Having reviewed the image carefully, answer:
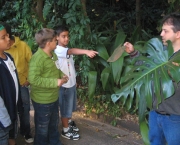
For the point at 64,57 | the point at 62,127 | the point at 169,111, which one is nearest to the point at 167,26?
the point at 169,111

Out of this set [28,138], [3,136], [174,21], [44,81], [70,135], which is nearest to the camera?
[174,21]

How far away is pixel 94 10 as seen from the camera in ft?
18.8

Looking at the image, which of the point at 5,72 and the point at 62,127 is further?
the point at 62,127

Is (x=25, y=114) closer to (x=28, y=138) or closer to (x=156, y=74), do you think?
(x=28, y=138)

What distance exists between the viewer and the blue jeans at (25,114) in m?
2.92

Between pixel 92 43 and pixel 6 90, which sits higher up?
pixel 92 43

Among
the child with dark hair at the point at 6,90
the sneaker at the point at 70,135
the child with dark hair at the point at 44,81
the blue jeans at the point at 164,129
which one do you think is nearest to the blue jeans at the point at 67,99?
the sneaker at the point at 70,135

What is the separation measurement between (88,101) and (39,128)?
1328 mm

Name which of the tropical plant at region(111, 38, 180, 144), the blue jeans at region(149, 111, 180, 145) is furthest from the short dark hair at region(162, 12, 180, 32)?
the blue jeans at region(149, 111, 180, 145)

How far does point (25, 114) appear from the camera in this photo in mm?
2992

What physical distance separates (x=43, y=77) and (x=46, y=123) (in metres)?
0.49

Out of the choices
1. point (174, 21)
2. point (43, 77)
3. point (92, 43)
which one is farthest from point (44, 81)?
point (92, 43)

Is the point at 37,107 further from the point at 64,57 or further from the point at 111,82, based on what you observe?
the point at 111,82

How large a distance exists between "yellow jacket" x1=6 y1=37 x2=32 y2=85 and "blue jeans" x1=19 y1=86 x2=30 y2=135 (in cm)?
14
